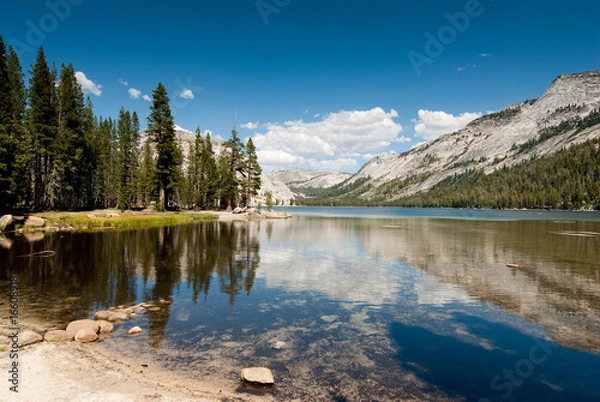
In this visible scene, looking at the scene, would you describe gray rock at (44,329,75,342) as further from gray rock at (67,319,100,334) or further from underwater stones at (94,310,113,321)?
underwater stones at (94,310,113,321)

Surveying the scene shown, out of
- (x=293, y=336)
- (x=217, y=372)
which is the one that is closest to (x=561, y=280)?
(x=293, y=336)

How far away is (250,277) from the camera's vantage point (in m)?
23.4

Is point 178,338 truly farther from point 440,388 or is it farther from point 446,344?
point 446,344

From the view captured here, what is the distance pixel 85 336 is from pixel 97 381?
3.73 meters

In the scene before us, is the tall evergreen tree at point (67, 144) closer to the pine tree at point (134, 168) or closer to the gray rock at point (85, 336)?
the pine tree at point (134, 168)

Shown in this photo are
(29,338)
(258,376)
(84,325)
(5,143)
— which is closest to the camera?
(258,376)

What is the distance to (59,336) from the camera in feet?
39.4

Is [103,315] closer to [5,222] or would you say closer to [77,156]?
[5,222]

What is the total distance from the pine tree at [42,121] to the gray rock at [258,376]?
65345mm

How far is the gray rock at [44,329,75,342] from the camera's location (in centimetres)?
1188

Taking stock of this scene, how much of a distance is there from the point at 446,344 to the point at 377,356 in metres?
3.14

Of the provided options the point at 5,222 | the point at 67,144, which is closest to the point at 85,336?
the point at 5,222

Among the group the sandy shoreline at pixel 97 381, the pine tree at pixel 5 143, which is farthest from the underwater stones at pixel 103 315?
the pine tree at pixel 5 143

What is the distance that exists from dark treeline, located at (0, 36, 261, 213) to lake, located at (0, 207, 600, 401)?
115 ft
